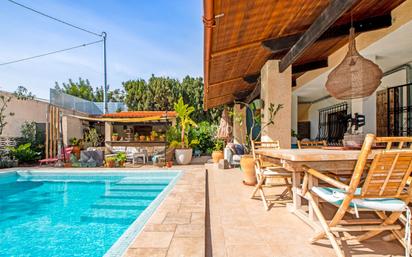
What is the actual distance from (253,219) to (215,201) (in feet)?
4.68

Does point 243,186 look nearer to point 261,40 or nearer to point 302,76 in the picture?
point 261,40

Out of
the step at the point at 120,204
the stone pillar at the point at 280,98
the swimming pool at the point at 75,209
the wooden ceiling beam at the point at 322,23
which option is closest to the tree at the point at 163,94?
the swimming pool at the point at 75,209

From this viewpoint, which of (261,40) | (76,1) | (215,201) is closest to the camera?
(215,201)

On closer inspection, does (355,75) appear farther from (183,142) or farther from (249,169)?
(183,142)

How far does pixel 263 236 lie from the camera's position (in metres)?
3.48

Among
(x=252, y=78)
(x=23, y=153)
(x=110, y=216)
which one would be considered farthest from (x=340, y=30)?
(x=23, y=153)

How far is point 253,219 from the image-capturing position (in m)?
4.20

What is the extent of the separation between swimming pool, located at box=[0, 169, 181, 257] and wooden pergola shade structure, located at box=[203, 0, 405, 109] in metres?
3.63

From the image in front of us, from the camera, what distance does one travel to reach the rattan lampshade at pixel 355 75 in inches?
196

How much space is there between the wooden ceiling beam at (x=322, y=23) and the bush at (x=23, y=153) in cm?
1421

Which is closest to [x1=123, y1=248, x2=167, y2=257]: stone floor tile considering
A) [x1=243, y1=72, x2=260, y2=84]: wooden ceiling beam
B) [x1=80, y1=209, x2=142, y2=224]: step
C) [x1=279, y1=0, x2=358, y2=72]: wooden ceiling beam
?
[x1=80, y1=209, x2=142, y2=224]: step

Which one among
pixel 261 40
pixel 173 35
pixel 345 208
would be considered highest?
pixel 173 35

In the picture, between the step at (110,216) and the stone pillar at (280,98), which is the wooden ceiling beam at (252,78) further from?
the step at (110,216)

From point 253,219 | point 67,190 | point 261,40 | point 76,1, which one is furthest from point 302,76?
point 76,1
